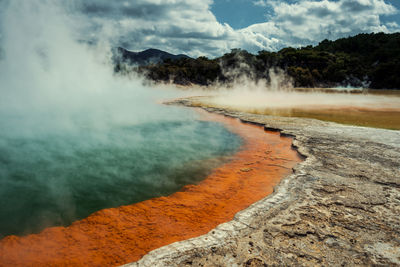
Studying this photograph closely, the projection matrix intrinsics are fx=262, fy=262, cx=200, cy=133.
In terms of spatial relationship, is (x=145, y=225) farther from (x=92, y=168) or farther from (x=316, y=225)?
(x=92, y=168)

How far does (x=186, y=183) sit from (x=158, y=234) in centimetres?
168

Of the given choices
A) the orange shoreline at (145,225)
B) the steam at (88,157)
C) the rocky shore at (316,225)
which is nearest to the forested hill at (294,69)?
the steam at (88,157)

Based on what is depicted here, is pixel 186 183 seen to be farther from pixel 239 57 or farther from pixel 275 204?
pixel 239 57

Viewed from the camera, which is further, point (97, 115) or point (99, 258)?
point (97, 115)

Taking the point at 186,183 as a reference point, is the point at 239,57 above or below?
above

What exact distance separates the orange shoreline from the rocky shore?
408 millimetres

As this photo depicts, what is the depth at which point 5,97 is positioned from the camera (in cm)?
1412

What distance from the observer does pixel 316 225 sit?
286 cm

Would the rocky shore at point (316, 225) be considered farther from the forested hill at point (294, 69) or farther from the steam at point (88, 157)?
the forested hill at point (294, 69)

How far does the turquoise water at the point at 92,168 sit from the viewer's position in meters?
3.87

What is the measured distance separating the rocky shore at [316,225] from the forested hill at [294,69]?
97.5 ft

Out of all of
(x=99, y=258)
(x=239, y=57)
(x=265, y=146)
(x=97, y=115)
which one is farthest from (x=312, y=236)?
(x=239, y=57)

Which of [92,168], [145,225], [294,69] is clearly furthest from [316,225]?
[294,69]

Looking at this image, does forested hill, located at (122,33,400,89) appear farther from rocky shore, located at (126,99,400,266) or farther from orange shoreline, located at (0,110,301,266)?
rocky shore, located at (126,99,400,266)
